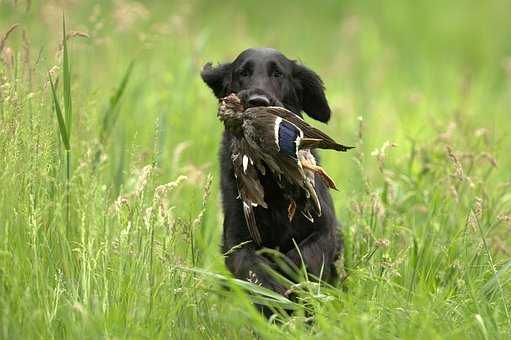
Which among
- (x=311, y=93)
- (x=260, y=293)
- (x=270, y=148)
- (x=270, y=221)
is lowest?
(x=260, y=293)

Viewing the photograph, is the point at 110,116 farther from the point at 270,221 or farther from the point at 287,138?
the point at 287,138

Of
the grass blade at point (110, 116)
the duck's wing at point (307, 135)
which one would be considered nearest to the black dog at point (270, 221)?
the duck's wing at point (307, 135)

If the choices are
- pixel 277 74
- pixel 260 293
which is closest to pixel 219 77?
pixel 277 74

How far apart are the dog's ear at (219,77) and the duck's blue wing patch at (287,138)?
1450mm

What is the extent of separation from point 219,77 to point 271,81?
520 mm

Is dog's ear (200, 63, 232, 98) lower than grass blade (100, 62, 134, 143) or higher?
higher

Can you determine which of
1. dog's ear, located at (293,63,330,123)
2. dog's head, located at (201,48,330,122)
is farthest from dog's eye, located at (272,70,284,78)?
dog's ear, located at (293,63,330,123)

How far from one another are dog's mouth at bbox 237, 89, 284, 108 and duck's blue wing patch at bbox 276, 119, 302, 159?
481mm

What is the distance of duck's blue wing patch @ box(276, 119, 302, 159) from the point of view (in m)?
4.49

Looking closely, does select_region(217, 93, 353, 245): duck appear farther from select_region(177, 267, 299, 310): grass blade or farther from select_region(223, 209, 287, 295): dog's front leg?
select_region(177, 267, 299, 310): grass blade

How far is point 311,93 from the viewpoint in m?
6.04

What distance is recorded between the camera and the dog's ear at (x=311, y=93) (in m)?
5.97

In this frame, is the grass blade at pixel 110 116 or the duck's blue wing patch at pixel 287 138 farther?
the grass blade at pixel 110 116

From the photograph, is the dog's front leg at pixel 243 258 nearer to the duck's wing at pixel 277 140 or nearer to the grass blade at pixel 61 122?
the duck's wing at pixel 277 140
